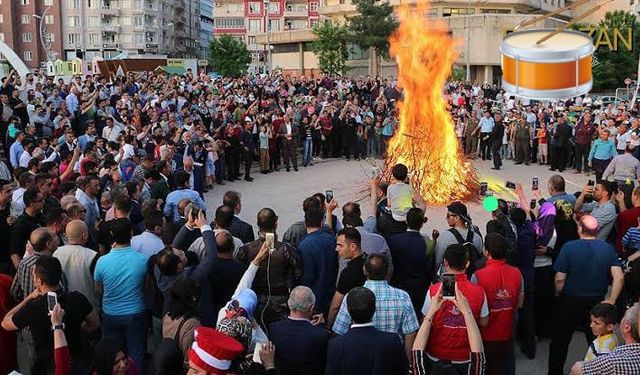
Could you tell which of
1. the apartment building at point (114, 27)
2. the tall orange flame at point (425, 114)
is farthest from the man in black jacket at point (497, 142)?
the apartment building at point (114, 27)

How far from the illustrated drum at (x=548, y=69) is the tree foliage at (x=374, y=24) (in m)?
46.6

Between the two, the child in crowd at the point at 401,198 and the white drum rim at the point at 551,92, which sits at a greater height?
the white drum rim at the point at 551,92

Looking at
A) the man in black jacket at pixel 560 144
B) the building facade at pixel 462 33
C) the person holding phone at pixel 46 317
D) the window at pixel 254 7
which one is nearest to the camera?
the person holding phone at pixel 46 317

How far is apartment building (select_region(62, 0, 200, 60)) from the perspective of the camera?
261 ft

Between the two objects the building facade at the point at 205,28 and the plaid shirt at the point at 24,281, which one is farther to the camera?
the building facade at the point at 205,28

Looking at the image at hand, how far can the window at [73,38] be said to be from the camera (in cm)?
7975

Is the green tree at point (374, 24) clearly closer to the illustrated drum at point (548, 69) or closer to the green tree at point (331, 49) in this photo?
the green tree at point (331, 49)

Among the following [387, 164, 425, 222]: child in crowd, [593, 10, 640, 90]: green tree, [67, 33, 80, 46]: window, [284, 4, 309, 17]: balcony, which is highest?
[284, 4, 309, 17]: balcony

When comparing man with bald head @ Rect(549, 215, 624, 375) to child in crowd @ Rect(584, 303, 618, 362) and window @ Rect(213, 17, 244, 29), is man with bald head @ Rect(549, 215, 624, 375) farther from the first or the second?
window @ Rect(213, 17, 244, 29)

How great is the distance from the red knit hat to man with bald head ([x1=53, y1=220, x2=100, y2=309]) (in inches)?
100

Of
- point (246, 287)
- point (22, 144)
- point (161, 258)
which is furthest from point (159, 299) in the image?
point (22, 144)

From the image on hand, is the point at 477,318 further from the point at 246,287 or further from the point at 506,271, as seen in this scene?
the point at 246,287

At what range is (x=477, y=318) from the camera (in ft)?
15.6

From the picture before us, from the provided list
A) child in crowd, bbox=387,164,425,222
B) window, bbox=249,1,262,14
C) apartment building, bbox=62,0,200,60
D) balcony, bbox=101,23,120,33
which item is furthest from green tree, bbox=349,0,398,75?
balcony, bbox=101,23,120,33
